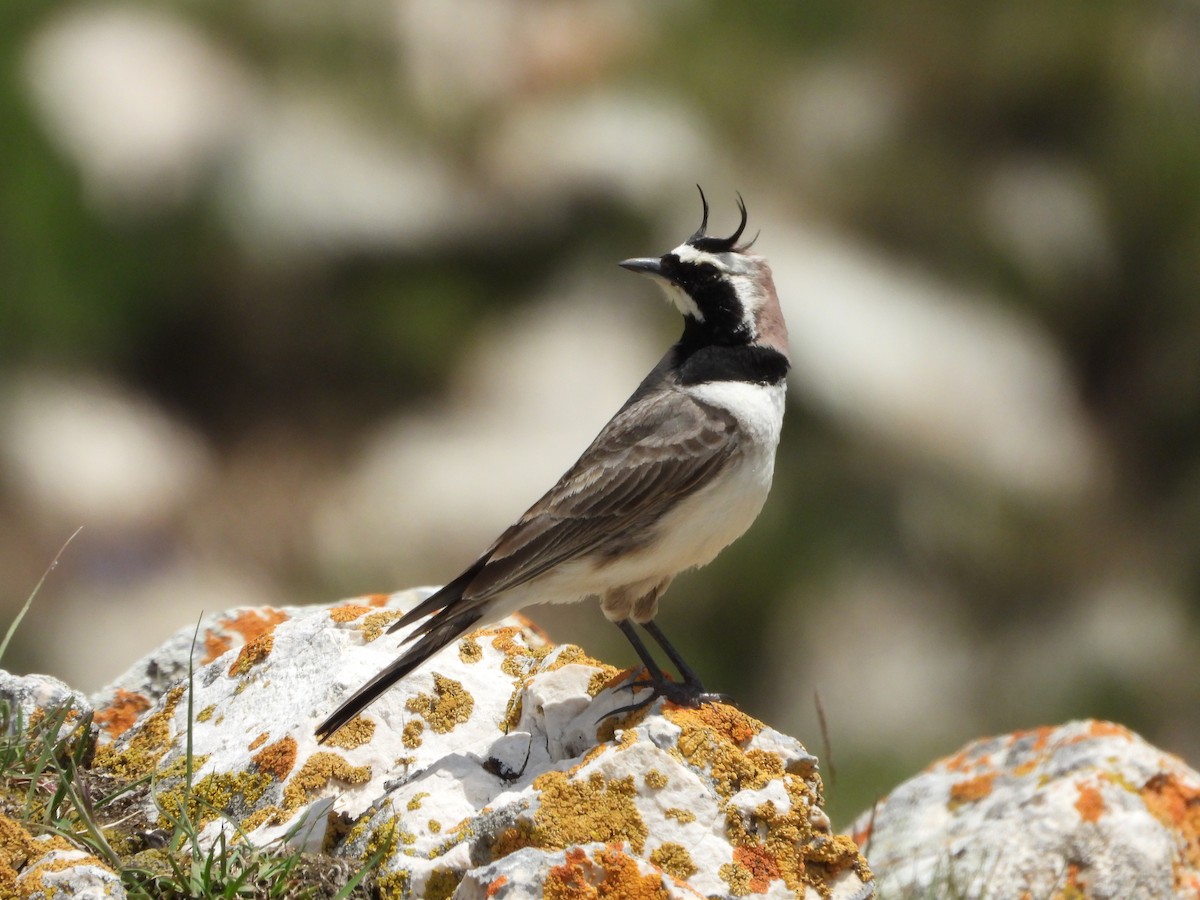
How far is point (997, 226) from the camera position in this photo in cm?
1906

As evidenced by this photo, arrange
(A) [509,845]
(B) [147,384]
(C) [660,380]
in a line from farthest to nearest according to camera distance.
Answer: (B) [147,384], (C) [660,380], (A) [509,845]

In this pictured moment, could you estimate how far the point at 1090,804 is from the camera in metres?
6.38

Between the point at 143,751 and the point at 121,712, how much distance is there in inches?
27.5

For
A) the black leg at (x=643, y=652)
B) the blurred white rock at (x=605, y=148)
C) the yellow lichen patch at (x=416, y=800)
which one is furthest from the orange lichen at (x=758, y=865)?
the blurred white rock at (x=605, y=148)

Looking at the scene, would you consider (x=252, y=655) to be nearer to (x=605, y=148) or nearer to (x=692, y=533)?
(x=692, y=533)

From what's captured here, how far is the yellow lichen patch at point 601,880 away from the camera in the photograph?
14.4 ft

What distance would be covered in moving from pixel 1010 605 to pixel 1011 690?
45.7 inches

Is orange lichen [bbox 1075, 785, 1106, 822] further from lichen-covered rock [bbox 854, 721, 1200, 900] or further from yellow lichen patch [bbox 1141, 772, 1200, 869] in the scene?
yellow lichen patch [bbox 1141, 772, 1200, 869]

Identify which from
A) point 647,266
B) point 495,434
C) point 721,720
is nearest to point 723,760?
point 721,720

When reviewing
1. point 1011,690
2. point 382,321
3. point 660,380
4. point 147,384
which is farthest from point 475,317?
point 660,380

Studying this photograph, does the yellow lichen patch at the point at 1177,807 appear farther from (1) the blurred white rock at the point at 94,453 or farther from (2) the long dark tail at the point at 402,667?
(1) the blurred white rock at the point at 94,453

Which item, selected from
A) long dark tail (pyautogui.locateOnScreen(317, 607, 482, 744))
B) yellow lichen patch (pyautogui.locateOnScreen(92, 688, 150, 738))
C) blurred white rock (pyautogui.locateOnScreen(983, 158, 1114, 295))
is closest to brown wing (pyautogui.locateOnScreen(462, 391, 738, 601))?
long dark tail (pyautogui.locateOnScreen(317, 607, 482, 744))

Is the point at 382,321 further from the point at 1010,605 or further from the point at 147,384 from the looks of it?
the point at 1010,605

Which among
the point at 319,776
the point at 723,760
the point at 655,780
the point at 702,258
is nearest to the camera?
the point at 655,780
